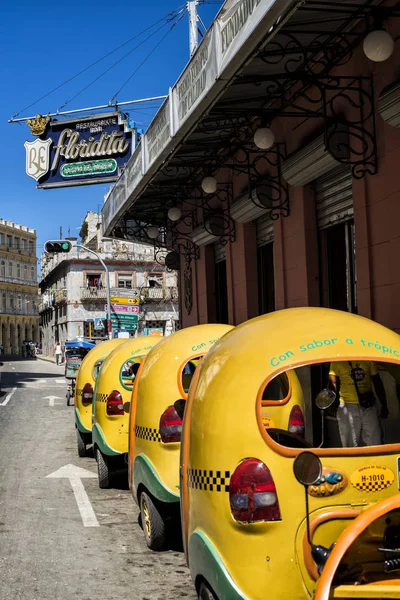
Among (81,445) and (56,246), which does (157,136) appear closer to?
(81,445)

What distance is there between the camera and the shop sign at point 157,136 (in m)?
10.9

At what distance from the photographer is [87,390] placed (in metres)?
12.0

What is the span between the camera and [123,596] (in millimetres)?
5523

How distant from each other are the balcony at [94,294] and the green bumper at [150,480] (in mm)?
59562

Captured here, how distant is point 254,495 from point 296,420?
280cm

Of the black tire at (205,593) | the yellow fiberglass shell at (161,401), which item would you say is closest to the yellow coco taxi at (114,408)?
the yellow fiberglass shell at (161,401)

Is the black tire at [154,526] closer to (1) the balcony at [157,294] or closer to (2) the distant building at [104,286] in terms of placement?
(2) the distant building at [104,286]

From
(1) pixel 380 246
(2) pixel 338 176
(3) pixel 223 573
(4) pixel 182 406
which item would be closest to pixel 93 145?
(2) pixel 338 176

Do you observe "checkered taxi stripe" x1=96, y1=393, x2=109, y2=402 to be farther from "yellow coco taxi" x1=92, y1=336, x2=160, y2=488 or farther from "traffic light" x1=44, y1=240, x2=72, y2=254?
"traffic light" x1=44, y1=240, x2=72, y2=254

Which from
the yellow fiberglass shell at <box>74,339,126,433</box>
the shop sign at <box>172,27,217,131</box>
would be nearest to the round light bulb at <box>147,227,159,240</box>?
the yellow fiberglass shell at <box>74,339,126,433</box>

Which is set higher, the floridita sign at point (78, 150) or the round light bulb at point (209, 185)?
the floridita sign at point (78, 150)

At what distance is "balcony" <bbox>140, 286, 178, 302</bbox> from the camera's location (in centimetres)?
6681

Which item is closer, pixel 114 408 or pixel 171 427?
pixel 171 427

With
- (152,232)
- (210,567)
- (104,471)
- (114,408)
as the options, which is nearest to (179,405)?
(210,567)
